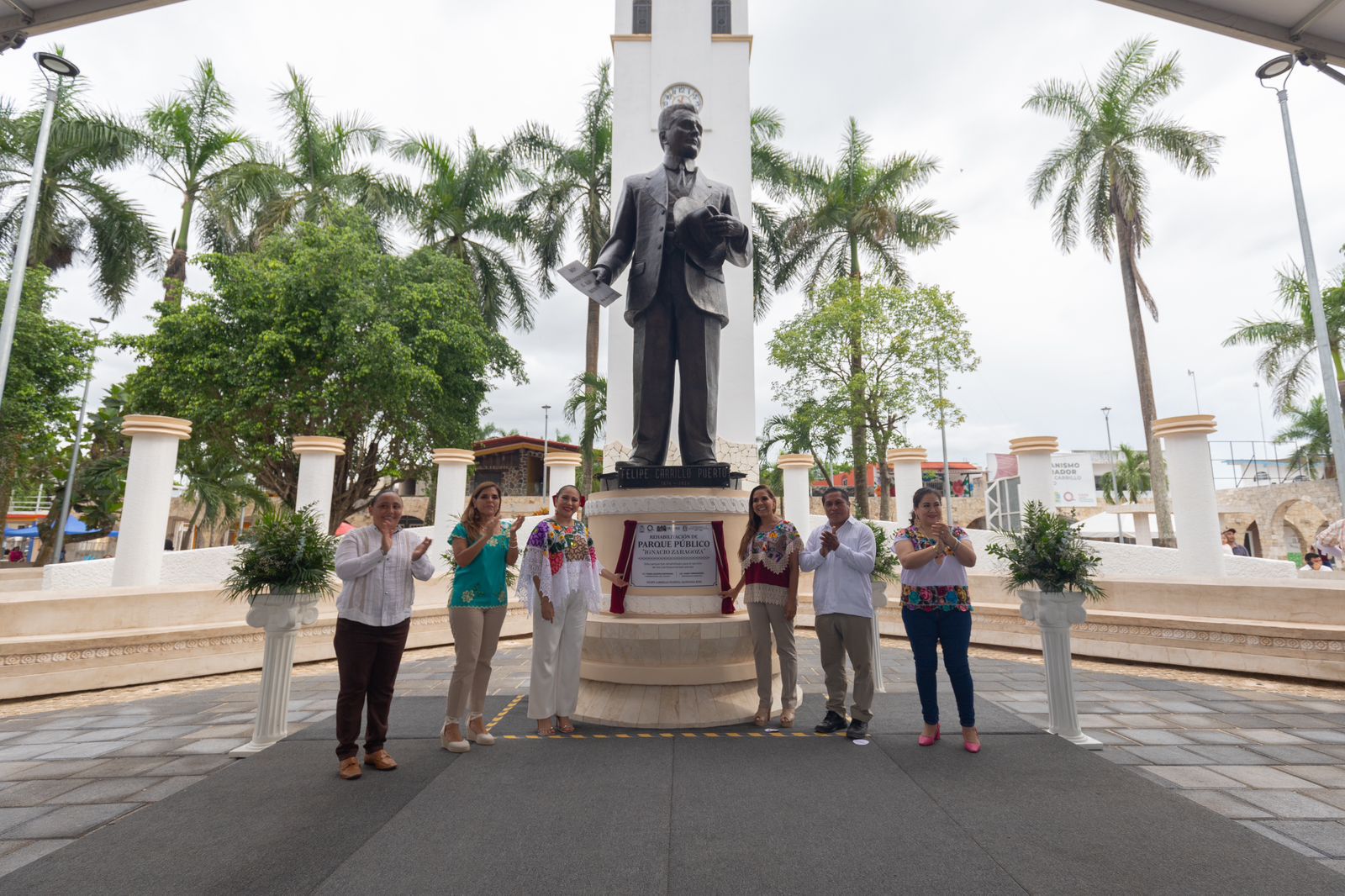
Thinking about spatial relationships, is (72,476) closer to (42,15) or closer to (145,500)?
(145,500)

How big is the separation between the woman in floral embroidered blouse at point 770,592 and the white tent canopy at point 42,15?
4120 mm

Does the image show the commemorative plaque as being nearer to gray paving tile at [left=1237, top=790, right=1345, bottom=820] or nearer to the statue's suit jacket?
the statue's suit jacket

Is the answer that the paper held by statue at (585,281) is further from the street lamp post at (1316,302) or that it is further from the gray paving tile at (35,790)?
the street lamp post at (1316,302)

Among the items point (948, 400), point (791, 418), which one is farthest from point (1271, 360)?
point (791, 418)

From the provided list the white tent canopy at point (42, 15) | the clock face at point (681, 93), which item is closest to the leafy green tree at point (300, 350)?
the clock face at point (681, 93)

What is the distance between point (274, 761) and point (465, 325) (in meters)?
13.4

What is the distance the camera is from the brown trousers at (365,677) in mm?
3541

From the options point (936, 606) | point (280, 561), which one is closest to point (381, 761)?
point (280, 561)

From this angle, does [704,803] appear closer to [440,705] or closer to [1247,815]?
[1247,815]

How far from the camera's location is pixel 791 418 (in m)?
17.5

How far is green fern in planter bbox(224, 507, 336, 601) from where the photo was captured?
171 inches

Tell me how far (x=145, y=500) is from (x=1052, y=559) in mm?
10749

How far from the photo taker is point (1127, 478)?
4275 centimetres

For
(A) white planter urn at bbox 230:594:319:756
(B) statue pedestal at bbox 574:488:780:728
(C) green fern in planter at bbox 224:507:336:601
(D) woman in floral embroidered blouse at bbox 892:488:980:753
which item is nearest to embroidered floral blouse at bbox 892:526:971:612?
(D) woman in floral embroidered blouse at bbox 892:488:980:753
